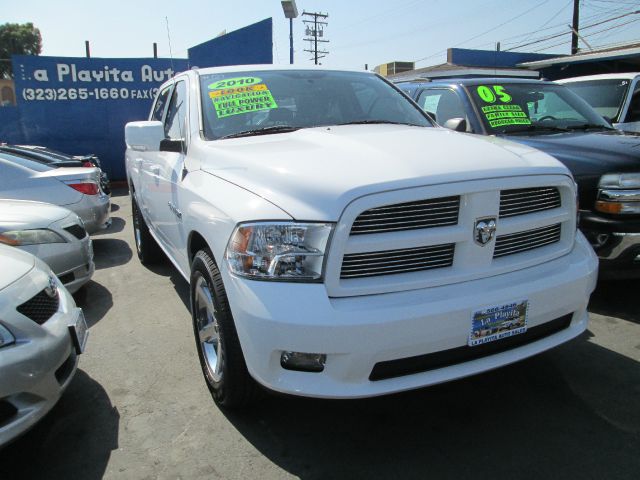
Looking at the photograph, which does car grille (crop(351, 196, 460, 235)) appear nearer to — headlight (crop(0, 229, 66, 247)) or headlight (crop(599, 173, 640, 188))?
headlight (crop(599, 173, 640, 188))

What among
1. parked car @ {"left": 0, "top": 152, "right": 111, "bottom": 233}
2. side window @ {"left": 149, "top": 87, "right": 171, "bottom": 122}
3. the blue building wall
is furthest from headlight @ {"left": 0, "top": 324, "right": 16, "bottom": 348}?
the blue building wall

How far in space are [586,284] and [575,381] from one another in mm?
755

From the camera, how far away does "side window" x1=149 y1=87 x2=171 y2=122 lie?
5046 mm

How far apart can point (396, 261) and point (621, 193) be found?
253cm

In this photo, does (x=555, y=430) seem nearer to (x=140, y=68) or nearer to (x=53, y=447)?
(x=53, y=447)

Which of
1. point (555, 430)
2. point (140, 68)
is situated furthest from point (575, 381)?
point (140, 68)

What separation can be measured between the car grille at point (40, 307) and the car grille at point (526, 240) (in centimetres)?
226

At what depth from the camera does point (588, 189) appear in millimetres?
4031

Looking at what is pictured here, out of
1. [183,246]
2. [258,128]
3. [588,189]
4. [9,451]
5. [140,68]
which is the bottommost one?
[9,451]

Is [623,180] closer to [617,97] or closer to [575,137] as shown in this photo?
[575,137]

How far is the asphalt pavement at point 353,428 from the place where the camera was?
95.0 inches

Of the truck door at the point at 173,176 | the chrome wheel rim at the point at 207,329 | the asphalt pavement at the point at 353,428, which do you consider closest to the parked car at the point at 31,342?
the asphalt pavement at the point at 353,428

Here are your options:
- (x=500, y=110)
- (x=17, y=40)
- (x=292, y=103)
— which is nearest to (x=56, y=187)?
(x=292, y=103)

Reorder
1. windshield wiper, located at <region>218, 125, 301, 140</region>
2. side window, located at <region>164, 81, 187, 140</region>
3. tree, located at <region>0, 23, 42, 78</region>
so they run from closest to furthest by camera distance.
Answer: windshield wiper, located at <region>218, 125, 301, 140</region>
side window, located at <region>164, 81, 187, 140</region>
tree, located at <region>0, 23, 42, 78</region>
